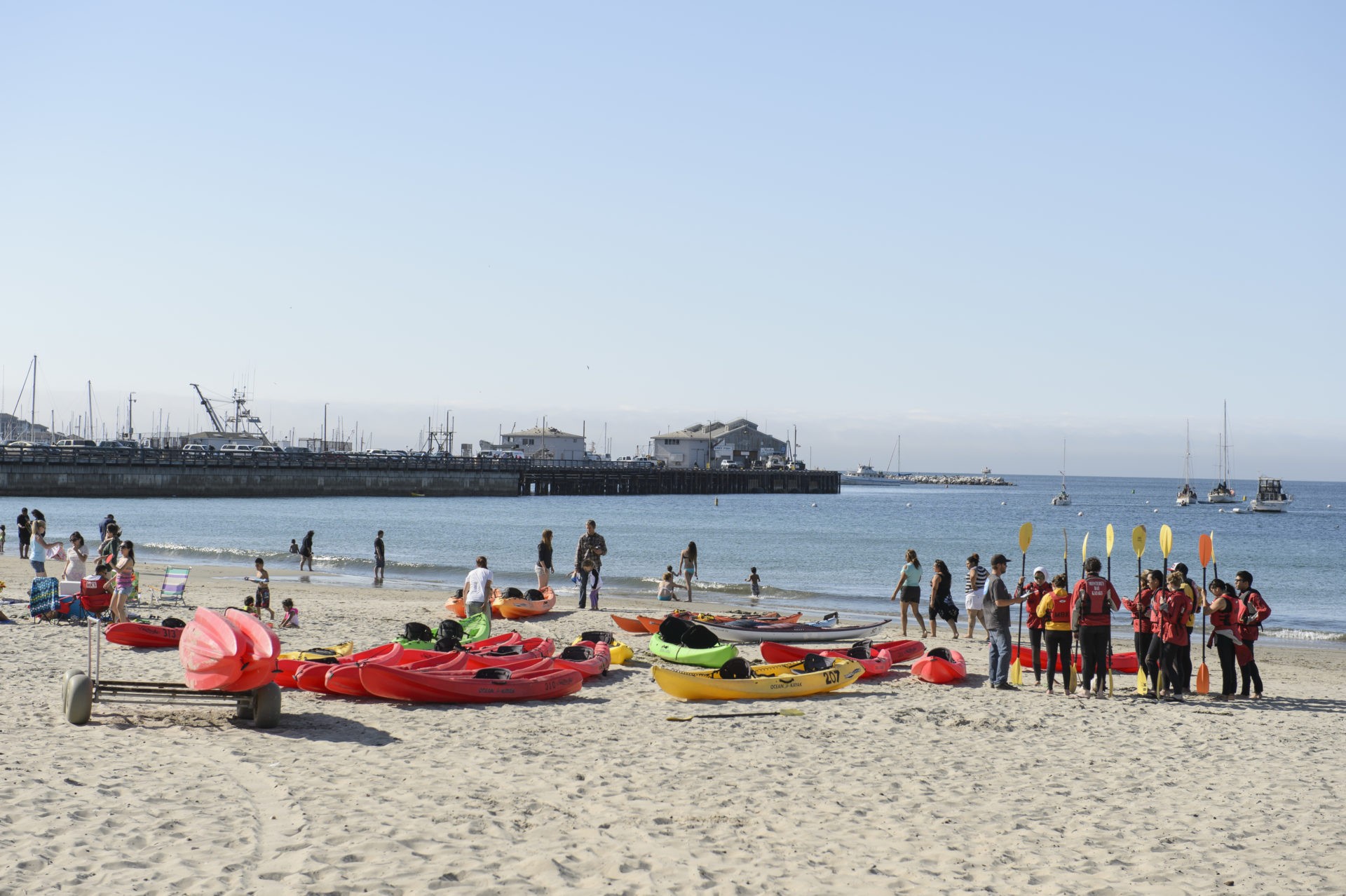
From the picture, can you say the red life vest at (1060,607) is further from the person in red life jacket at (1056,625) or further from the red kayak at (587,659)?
the red kayak at (587,659)

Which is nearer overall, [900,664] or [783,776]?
[783,776]

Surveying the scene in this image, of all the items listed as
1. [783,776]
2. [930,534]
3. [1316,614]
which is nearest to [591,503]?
[930,534]

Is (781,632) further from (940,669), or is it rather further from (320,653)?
(320,653)

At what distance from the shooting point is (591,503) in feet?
264

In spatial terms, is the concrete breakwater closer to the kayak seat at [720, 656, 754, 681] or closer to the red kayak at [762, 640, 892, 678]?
the red kayak at [762, 640, 892, 678]

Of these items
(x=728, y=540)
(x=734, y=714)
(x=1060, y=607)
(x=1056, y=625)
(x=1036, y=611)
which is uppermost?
(x=1060, y=607)

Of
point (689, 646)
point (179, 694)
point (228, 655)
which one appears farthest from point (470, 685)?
point (689, 646)

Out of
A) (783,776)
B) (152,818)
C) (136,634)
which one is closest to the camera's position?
(152,818)

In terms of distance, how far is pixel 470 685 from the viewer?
35.1ft

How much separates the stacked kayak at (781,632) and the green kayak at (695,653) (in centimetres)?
222

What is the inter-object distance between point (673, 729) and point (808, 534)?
4336cm

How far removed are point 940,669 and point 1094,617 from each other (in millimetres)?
1980

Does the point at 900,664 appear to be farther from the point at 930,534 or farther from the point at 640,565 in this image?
the point at 930,534

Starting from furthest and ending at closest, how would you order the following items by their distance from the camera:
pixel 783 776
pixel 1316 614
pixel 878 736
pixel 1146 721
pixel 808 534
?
pixel 808 534
pixel 1316 614
pixel 1146 721
pixel 878 736
pixel 783 776
